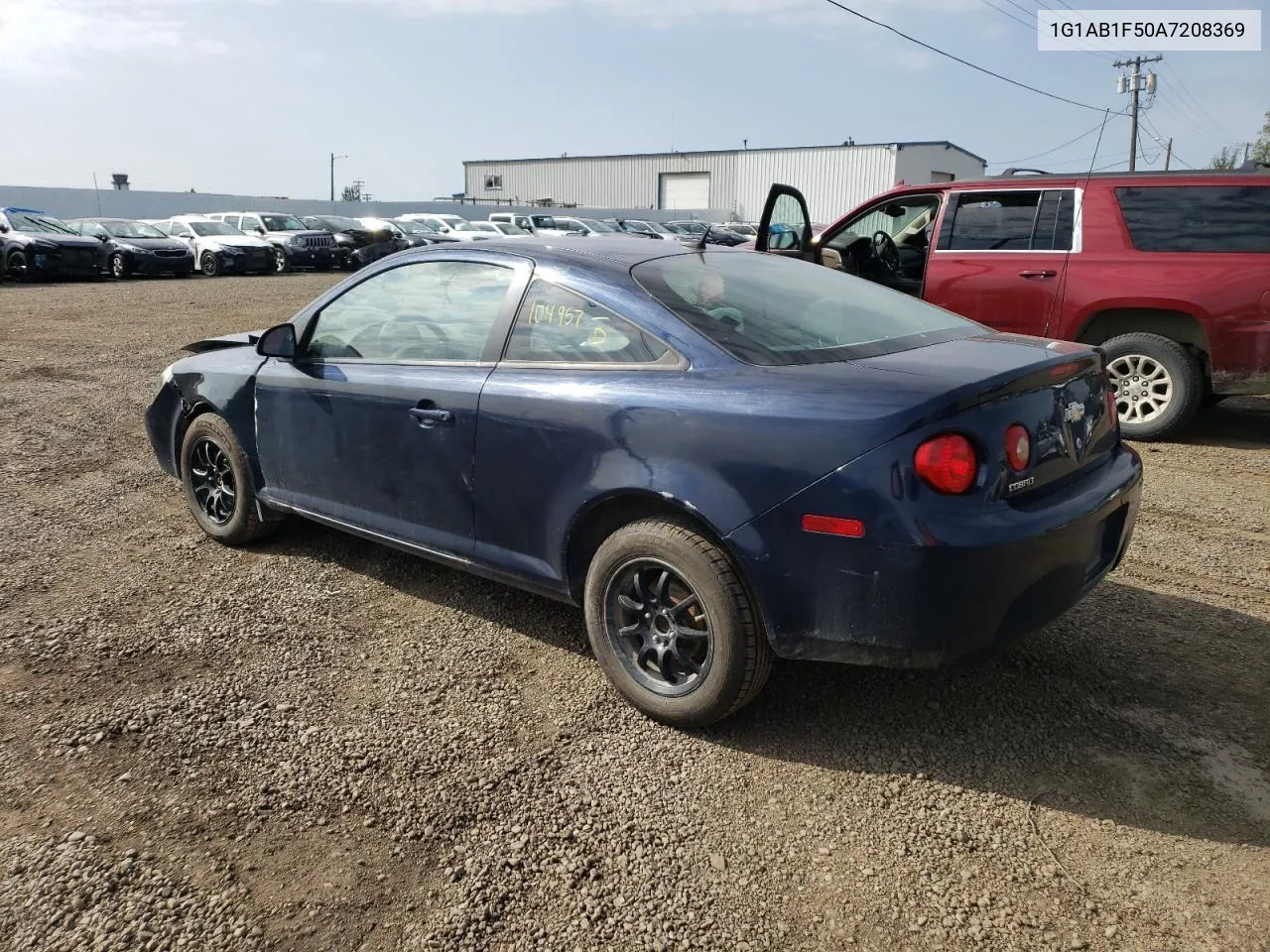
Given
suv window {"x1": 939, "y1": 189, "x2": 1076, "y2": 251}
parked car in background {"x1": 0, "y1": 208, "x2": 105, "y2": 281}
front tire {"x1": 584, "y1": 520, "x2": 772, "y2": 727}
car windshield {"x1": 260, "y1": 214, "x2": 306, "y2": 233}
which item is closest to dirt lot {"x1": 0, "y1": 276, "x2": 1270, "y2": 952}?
front tire {"x1": 584, "y1": 520, "x2": 772, "y2": 727}

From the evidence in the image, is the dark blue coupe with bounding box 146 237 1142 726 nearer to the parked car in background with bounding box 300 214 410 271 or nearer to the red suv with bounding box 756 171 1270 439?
the red suv with bounding box 756 171 1270 439

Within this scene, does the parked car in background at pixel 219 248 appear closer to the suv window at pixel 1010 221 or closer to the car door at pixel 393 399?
the suv window at pixel 1010 221

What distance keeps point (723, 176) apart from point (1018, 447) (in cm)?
5926

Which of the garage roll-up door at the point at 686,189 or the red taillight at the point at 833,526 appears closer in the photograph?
the red taillight at the point at 833,526

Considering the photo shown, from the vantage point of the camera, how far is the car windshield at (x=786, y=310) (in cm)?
303

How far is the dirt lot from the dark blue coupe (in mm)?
375

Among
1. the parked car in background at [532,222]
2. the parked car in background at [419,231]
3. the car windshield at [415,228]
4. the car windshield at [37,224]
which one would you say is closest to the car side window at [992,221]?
the car windshield at [37,224]

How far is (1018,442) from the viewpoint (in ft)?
8.66

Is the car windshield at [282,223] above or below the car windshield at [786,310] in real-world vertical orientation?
above

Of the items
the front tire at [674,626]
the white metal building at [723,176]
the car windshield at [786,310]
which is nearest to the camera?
the front tire at [674,626]

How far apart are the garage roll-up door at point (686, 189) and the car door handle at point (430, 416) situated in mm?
58684

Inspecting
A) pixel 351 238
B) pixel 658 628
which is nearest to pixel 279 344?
pixel 658 628

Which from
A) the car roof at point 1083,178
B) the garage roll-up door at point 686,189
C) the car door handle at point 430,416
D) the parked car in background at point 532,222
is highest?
the garage roll-up door at point 686,189

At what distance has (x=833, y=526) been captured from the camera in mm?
2568
